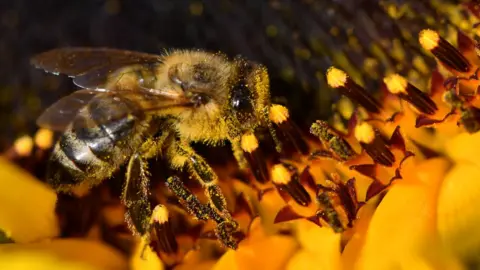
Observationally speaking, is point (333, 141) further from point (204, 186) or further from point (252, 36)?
point (252, 36)

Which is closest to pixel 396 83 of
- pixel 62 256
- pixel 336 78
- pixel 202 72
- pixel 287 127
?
pixel 336 78

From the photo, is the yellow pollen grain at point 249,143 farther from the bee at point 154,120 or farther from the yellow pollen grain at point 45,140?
the yellow pollen grain at point 45,140

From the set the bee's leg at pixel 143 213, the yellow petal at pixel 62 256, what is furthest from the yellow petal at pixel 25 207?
the bee's leg at pixel 143 213

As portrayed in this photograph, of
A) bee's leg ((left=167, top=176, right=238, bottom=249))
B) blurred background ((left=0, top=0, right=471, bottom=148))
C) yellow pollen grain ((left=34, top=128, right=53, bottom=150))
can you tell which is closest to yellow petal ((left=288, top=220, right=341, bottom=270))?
bee's leg ((left=167, top=176, right=238, bottom=249))

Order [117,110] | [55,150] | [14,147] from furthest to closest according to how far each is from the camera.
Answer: [14,147], [55,150], [117,110]

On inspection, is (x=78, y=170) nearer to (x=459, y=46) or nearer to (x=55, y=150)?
(x=55, y=150)

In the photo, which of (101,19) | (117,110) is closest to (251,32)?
(101,19)
